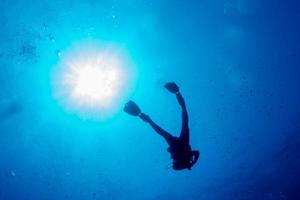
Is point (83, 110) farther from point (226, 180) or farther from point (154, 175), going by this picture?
point (226, 180)

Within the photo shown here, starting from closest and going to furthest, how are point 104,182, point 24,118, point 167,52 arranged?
point 167,52 < point 24,118 < point 104,182

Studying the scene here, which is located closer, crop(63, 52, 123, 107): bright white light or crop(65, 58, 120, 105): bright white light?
crop(63, 52, 123, 107): bright white light

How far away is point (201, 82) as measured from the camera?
58.1 feet

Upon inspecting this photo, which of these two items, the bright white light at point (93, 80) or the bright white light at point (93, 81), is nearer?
the bright white light at point (93, 80)

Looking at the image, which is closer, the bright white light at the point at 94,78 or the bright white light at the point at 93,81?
the bright white light at the point at 94,78

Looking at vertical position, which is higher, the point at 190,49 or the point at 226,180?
the point at 226,180

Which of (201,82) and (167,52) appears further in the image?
(201,82)

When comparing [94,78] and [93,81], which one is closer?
[94,78]

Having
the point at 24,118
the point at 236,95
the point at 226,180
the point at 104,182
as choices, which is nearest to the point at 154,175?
the point at 104,182

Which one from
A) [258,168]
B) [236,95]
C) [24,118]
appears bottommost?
[24,118]

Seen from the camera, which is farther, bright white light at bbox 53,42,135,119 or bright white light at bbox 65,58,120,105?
bright white light at bbox 65,58,120,105

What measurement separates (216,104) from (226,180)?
51.4 ft

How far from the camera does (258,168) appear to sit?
1304 inches

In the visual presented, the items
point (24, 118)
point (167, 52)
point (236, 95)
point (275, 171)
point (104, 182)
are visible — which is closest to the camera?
point (167, 52)
